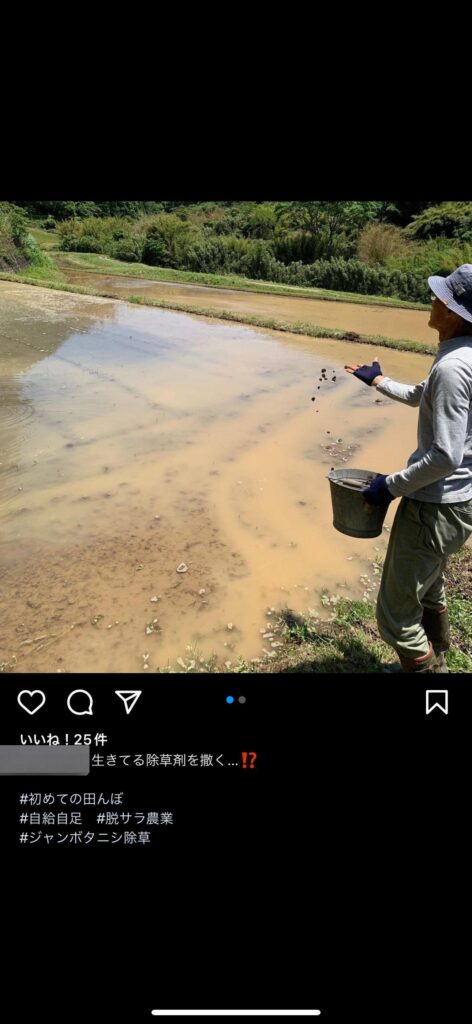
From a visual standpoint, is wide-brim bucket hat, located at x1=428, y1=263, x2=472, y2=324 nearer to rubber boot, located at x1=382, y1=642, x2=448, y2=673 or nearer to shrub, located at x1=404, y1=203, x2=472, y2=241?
rubber boot, located at x1=382, y1=642, x2=448, y2=673

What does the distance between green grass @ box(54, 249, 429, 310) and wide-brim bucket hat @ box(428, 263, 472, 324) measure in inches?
622

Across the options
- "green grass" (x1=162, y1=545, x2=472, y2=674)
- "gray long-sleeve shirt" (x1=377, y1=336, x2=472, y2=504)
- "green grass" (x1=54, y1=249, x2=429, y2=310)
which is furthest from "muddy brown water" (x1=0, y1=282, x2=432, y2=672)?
"green grass" (x1=54, y1=249, x2=429, y2=310)

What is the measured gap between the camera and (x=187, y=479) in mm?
5137

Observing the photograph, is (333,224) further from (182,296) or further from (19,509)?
(19,509)

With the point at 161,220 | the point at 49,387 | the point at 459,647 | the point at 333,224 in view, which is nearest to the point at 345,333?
the point at 49,387

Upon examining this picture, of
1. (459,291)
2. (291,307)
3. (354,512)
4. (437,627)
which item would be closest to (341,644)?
(437,627)

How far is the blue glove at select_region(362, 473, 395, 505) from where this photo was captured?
2.11 metres

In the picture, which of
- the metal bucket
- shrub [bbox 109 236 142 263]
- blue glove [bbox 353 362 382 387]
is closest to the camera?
Answer: the metal bucket

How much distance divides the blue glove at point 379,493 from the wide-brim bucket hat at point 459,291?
632 millimetres
